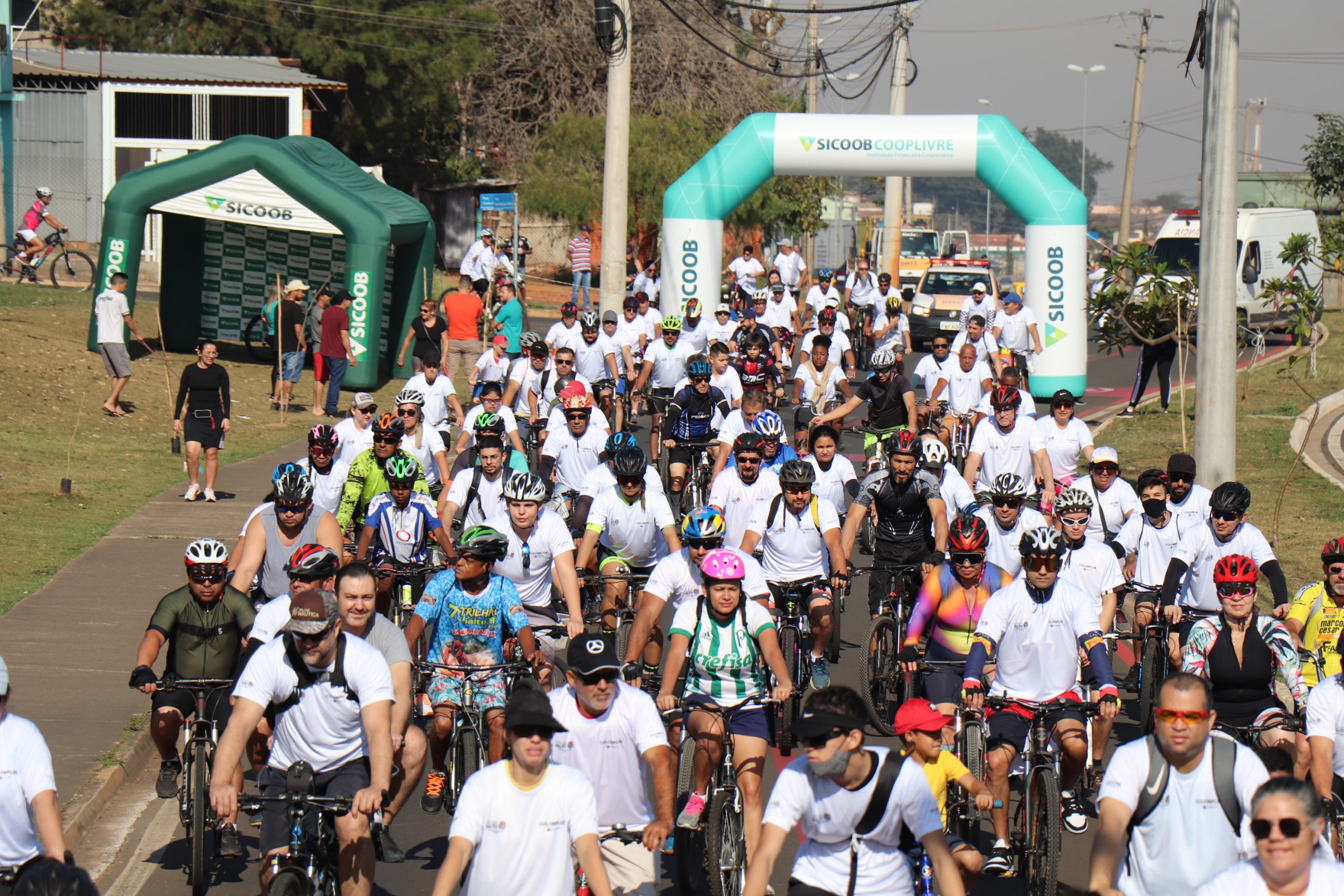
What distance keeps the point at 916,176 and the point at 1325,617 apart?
19.1 meters

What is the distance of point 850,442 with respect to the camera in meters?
24.8

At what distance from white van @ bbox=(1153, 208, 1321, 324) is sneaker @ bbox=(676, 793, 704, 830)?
33.1 metres

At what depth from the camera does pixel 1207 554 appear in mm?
10844

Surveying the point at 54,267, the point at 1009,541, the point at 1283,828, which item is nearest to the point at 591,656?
the point at 1283,828

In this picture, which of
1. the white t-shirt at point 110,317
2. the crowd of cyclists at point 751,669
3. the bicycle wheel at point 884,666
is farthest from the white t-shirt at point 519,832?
the white t-shirt at point 110,317

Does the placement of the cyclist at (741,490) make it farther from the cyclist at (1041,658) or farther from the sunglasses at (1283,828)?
the sunglasses at (1283,828)

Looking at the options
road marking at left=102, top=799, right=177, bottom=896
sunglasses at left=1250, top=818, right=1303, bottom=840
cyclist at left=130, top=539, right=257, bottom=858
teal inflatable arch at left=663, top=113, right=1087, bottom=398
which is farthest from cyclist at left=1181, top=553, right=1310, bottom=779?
teal inflatable arch at left=663, top=113, right=1087, bottom=398

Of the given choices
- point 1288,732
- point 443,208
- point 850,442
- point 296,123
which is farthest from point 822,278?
point 443,208

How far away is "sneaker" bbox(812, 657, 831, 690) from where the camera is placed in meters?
11.3

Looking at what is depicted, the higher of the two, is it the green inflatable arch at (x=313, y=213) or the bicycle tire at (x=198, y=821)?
the green inflatable arch at (x=313, y=213)

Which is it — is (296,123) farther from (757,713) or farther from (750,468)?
(757,713)

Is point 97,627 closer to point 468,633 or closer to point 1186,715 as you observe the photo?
point 468,633

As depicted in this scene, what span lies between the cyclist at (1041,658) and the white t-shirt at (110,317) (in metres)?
17.8

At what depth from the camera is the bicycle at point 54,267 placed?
34344 mm
